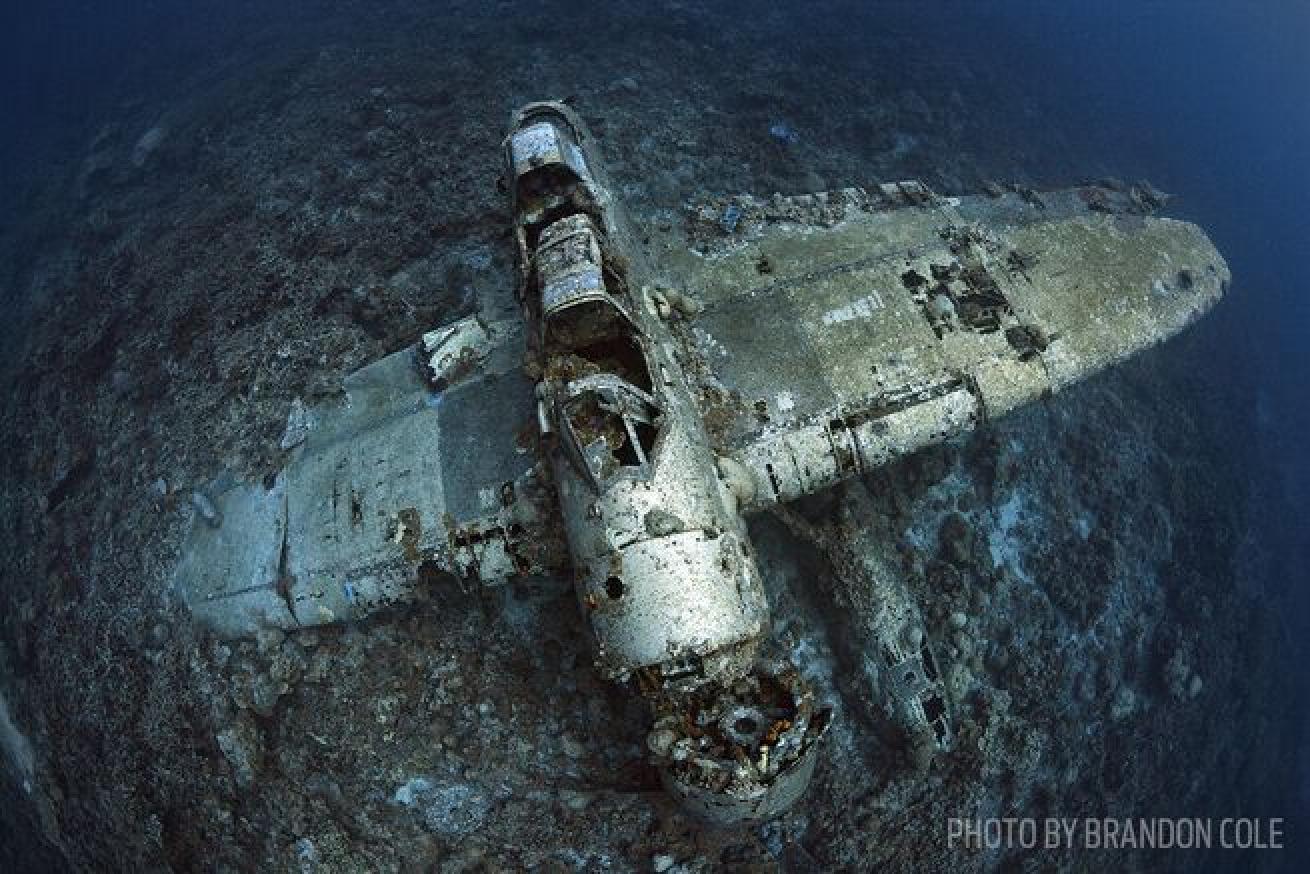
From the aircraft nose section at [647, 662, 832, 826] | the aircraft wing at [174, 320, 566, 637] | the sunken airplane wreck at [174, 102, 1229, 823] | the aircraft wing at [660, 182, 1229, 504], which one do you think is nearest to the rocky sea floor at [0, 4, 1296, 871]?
the aircraft wing at [174, 320, 566, 637]

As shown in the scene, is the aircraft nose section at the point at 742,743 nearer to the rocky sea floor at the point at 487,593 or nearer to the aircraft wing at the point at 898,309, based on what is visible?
the rocky sea floor at the point at 487,593

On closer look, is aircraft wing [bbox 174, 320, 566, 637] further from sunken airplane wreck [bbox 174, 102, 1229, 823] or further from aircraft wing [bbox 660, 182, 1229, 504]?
aircraft wing [bbox 660, 182, 1229, 504]

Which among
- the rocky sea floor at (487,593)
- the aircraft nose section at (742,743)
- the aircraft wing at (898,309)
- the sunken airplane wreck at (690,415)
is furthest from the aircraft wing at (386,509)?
the aircraft wing at (898,309)

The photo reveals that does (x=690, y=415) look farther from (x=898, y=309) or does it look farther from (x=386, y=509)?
(x=898, y=309)

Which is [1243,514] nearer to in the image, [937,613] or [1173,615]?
[1173,615]

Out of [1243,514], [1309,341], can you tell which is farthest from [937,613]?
[1309,341]
